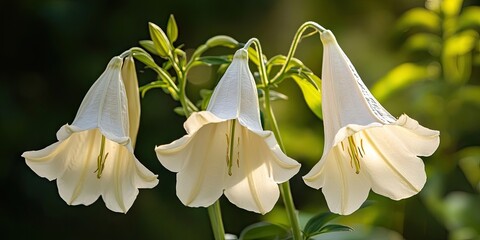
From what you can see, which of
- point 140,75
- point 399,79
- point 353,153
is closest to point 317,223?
point 353,153

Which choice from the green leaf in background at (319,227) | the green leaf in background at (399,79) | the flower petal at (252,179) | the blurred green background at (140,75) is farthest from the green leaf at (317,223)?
the blurred green background at (140,75)

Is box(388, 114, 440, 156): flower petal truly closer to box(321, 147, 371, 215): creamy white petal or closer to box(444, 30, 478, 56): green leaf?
box(321, 147, 371, 215): creamy white petal

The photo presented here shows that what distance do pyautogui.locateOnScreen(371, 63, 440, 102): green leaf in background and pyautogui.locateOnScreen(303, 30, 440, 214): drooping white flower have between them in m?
0.63

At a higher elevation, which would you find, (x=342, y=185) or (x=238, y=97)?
(x=238, y=97)

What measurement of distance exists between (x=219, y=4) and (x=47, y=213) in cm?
100

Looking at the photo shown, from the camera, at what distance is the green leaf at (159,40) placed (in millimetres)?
1094

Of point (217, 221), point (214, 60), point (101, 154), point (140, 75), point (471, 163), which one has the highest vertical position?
point (214, 60)

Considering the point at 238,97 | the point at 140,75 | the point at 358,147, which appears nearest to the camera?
the point at 238,97

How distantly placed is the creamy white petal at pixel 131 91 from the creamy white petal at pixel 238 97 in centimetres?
17

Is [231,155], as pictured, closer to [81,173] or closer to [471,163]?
[81,173]

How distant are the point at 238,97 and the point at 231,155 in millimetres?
102

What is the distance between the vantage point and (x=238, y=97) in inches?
40.2

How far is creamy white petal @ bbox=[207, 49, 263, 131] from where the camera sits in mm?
1005

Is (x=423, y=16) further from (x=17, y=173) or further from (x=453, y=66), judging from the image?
(x=17, y=173)
